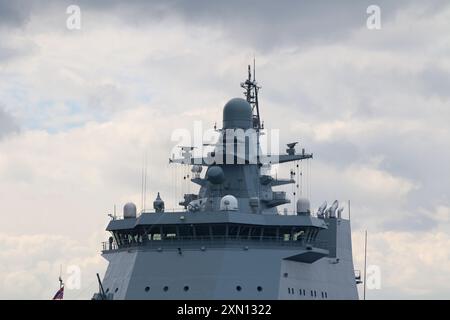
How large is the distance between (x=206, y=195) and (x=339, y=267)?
8.19 metres

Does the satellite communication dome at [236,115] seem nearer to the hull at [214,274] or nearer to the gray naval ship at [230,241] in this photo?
the gray naval ship at [230,241]

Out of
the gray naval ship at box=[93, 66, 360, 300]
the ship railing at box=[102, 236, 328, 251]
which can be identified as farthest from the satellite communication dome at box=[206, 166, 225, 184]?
the ship railing at box=[102, 236, 328, 251]

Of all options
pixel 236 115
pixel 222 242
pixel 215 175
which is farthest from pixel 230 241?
pixel 236 115

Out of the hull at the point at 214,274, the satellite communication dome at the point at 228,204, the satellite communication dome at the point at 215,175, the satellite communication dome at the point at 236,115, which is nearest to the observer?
the hull at the point at 214,274

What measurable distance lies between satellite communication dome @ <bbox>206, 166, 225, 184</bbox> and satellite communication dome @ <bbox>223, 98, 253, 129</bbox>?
15.9 ft

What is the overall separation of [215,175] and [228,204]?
2.61 m

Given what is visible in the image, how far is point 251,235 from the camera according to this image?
7031 cm

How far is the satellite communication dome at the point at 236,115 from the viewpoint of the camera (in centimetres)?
7656

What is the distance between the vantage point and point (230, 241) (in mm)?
69625

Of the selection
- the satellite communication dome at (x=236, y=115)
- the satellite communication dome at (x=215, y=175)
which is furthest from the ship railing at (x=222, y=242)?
the satellite communication dome at (x=236, y=115)

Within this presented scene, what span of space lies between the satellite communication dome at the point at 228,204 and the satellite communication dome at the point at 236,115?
7.29 meters

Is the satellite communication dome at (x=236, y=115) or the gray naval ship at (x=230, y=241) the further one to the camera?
the satellite communication dome at (x=236, y=115)
